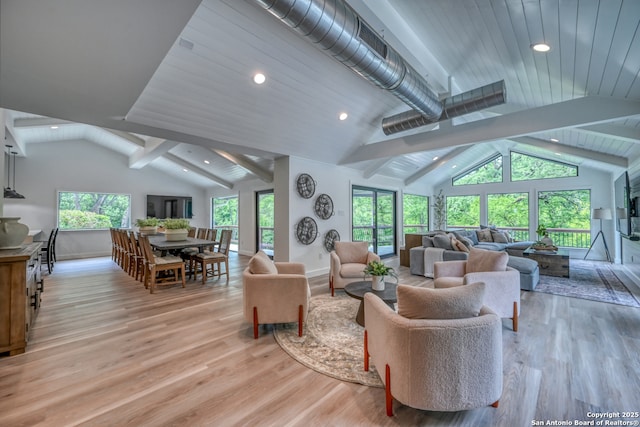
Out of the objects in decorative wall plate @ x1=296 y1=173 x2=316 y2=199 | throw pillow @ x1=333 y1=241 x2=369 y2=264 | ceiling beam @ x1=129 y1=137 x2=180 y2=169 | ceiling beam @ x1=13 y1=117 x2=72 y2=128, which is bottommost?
throw pillow @ x1=333 y1=241 x2=369 y2=264

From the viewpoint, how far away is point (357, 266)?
4414 mm

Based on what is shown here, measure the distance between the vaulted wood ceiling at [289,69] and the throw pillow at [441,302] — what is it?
223cm

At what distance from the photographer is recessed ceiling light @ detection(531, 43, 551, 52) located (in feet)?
8.33

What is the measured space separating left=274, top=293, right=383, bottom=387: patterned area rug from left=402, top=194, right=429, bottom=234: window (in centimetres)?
606

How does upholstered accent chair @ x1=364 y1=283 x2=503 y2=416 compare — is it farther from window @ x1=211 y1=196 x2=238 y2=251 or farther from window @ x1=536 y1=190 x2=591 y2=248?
window @ x1=536 y1=190 x2=591 y2=248

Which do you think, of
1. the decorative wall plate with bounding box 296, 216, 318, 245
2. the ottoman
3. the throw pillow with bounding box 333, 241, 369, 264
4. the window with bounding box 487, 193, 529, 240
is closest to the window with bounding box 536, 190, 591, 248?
the window with bounding box 487, 193, 529, 240

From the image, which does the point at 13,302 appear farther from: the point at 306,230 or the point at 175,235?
the point at 306,230

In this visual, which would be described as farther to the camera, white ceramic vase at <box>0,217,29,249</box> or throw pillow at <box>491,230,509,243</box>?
throw pillow at <box>491,230,509,243</box>

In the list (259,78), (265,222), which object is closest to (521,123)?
(259,78)

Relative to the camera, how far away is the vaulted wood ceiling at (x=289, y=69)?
207cm

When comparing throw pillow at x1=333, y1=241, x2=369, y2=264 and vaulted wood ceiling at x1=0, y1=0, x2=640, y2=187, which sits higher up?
vaulted wood ceiling at x1=0, y1=0, x2=640, y2=187

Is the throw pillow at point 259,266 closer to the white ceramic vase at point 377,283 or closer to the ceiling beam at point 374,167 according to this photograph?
the white ceramic vase at point 377,283

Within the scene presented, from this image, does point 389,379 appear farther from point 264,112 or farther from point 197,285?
point 197,285

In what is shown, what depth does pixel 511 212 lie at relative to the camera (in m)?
9.02
